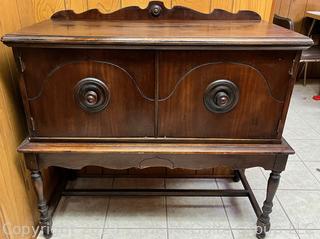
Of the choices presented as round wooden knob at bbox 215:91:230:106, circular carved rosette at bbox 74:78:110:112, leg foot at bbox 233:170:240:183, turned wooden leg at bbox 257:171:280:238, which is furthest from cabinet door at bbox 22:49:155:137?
leg foot at bbox 233:170:240:183

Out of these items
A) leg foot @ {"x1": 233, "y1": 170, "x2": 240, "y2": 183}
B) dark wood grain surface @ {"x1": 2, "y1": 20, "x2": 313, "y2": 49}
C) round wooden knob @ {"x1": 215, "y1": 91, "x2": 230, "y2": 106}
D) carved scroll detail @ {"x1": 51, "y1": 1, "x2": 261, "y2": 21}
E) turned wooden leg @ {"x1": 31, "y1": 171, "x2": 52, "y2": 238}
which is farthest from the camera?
leg foot @ {"x1": 233, "y1": 170, "x2": 240, "y2": 183}

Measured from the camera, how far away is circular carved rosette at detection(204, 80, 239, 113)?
1.03 m

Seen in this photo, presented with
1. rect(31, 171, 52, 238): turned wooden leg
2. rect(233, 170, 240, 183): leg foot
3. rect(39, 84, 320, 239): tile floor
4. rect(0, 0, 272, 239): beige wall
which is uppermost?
rect(0, 0, 272, 239): beige wall

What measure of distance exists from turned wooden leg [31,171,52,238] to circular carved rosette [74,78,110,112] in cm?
38

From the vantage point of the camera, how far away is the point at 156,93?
1.04 meters

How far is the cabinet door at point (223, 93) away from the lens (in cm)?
100

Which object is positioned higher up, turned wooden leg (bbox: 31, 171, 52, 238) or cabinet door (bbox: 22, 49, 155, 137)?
cabinet door (bbox: 22, 49, 155, 137)

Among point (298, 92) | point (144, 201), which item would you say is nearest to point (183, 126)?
point (144, 201)

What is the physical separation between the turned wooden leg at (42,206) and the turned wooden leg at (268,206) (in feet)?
3.15

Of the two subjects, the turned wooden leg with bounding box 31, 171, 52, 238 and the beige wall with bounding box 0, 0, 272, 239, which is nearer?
the beige wall with bounding box 0, 0, 272, 239

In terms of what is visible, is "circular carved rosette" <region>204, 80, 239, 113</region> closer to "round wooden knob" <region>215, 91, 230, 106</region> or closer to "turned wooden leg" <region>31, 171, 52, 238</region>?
"round wooden knob" <region>215, 91, 230, 106</region>

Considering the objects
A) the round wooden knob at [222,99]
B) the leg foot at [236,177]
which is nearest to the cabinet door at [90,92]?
the round wooden knob at [222,99]

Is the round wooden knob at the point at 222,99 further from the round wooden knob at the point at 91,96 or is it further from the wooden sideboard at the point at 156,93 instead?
the round wooden knob at the point at 91,96

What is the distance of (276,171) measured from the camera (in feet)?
3.88
